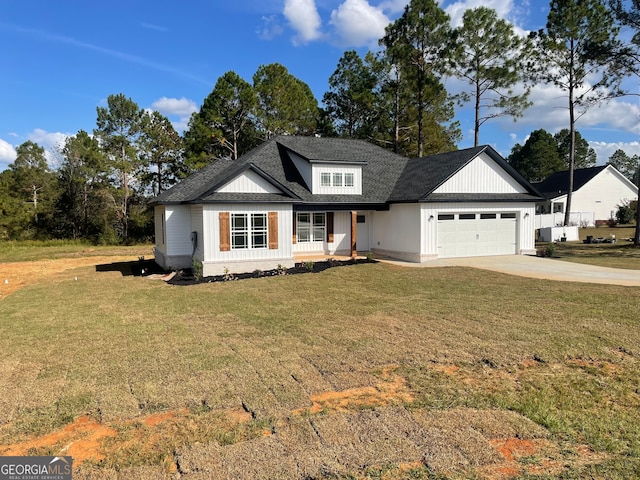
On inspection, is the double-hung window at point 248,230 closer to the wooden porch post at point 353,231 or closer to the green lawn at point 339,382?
the wooden porch post at point 353,231

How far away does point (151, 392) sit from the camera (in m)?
5.89

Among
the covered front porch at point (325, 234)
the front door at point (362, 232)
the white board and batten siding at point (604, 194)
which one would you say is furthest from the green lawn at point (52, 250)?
the white board and batten siding at point (604, 194)

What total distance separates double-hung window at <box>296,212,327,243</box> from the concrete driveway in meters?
4.80

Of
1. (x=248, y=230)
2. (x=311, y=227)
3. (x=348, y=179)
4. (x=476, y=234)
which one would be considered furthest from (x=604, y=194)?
(x=248, y=230)

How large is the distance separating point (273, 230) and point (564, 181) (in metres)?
43.8

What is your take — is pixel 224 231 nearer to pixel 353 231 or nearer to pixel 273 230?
pixel 273 230

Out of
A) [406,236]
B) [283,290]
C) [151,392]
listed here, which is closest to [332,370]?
[151,392]

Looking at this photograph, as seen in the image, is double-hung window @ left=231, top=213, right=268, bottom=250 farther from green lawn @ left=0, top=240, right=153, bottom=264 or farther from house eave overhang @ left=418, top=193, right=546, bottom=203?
green lawn @ left=0, top=240, right=153, bottom=264

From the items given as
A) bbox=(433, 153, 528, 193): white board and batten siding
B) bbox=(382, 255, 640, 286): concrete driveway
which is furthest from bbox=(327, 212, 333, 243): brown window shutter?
bbox=(433, 153, 528, 193): white board and batten siding

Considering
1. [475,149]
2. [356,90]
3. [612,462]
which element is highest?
[356,90]

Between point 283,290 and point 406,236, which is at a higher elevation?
point 406,236

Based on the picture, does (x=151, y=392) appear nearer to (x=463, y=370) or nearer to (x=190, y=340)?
(x=190, y=340)

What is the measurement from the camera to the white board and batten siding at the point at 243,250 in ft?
55.7

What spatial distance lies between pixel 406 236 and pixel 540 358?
13.9m
